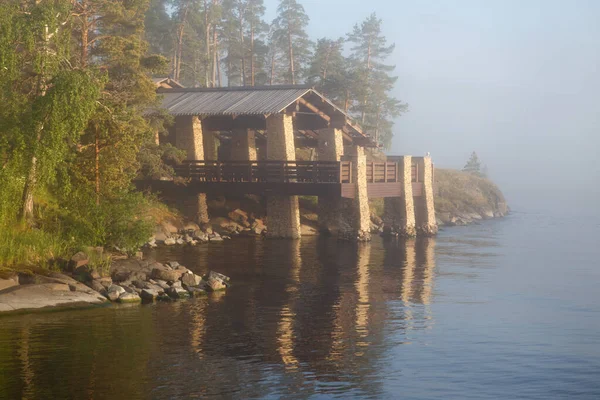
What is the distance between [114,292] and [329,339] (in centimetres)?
750

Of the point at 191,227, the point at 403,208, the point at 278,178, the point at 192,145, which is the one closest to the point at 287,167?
the point at 278,178

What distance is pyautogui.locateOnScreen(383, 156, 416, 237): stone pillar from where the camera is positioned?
44.4m

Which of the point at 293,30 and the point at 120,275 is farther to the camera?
the point at 293,30

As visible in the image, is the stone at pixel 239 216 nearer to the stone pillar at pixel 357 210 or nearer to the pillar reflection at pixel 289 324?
the stone pillar at pixel 357 210

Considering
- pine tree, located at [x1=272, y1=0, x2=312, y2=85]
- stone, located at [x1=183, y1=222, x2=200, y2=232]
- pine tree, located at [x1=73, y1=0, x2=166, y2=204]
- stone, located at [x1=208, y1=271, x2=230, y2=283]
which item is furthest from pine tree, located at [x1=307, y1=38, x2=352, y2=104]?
stone, located at [x1=208, y1=271, x2=230, y2=283]

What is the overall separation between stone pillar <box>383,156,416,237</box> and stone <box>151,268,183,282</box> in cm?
2216

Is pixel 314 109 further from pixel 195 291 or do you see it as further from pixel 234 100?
pixel 195 291

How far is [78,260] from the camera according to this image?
24109mm

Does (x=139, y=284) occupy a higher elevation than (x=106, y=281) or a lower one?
lower

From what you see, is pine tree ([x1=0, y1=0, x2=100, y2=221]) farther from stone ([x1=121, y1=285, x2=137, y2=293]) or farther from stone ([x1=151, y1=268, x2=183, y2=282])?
stone ([x1=151, y1=268, x2=183, y2=282])

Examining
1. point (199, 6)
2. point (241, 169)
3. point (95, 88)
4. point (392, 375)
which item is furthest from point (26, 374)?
point (199, 6)

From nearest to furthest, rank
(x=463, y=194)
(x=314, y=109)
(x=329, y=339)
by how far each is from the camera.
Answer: (x=329, y=339)
(x=314, y=109)
(x=463, y=194)

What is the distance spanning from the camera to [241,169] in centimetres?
4084

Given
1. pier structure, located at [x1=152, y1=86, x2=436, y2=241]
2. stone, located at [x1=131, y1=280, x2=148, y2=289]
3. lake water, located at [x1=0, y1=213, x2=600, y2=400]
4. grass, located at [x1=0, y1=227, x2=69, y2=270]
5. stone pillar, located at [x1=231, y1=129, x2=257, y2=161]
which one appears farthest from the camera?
stone pillar, located at [x1=231, y1=129, x2=257, y2=161]
